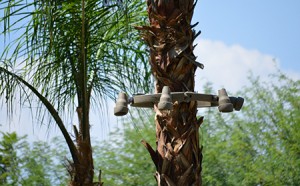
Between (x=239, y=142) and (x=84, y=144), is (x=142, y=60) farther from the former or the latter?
(x=239, y=142)

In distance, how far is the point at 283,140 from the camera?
22.0m

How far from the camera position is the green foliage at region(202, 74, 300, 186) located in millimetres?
21594

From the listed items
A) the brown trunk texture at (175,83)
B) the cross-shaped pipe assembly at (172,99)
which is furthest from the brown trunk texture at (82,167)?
the cross-shaped pipe assembly at (172,99)

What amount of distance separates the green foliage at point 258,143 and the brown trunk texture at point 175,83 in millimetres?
15043

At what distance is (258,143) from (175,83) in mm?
16337

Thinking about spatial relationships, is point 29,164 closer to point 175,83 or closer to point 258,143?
point 258,143

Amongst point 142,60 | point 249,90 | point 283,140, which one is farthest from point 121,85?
point 249,90

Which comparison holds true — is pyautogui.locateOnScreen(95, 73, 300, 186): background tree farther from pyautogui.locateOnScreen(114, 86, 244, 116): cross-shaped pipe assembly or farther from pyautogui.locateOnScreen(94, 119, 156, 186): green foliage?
pyautogui.locateOnScreen(114, 86, 244, 116): cross-shaped pipe assembly

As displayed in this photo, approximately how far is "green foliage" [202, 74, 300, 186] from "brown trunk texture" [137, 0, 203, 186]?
15.0 metres

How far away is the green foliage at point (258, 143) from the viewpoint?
21594mm

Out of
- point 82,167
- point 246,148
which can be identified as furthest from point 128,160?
point 82,167

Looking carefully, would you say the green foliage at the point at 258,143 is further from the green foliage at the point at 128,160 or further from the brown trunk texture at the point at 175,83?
the brown trunk texture at the point at 175,83

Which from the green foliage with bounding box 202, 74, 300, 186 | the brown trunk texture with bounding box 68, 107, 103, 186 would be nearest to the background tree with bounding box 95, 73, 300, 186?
the green foliage with bounding box 202, 74, 300, 186

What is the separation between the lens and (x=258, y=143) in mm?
22719
